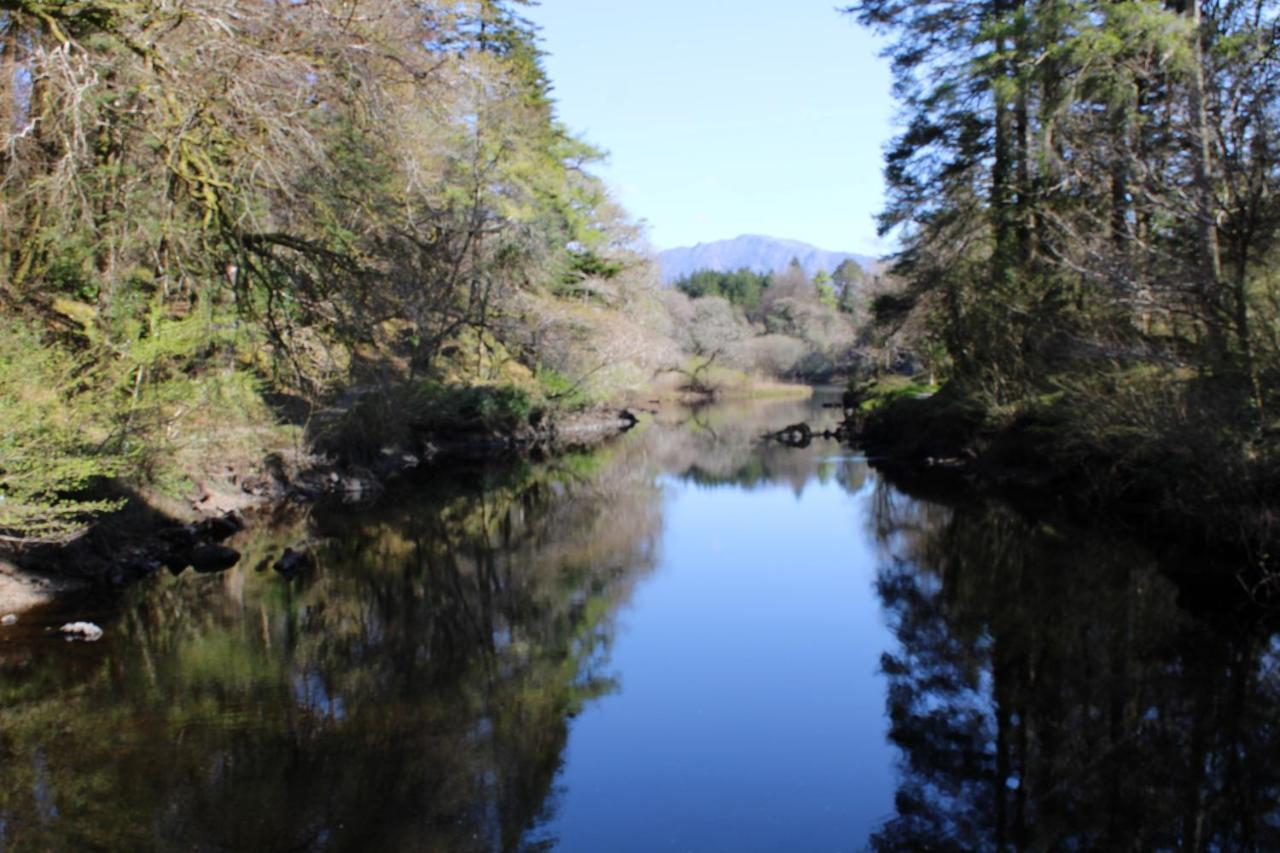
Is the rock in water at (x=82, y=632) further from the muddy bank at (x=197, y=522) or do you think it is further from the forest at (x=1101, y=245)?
the forest at (x=1101, y=245)

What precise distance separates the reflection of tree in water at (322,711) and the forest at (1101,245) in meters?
6.52

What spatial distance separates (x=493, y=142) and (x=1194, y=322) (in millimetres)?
17195

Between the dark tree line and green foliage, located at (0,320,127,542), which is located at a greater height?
the dark tree line

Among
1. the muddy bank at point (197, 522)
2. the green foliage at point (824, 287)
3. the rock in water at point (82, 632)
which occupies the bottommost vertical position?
the rock in water at point (82, 632)

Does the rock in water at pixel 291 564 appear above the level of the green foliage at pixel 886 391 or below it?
below

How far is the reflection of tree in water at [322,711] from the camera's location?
18.1 feet

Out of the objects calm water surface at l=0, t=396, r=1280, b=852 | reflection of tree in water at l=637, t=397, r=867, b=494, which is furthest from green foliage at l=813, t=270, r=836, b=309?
calm water surface at l=0, t=396, r=1280, b=852

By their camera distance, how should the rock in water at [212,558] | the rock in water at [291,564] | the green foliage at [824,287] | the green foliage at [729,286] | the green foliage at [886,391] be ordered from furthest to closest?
the green foliage at [729,286], the green foliage at [824,287], the green foliage at [886,391], the rock in water at [212,558], the rock in water at [291,564]

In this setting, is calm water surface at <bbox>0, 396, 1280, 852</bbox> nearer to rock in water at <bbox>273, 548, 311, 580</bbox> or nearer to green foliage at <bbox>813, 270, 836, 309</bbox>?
rock in water at <bbox>273, 548, 311, 580</bbox>

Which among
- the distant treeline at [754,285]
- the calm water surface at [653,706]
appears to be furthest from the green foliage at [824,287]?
the calm water surface at [653,706]

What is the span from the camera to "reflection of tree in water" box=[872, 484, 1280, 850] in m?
5.51

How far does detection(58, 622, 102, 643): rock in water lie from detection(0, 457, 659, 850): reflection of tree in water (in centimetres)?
20

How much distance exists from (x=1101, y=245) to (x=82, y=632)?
12.4 meters

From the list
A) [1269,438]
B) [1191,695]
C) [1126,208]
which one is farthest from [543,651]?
[1126,208]
